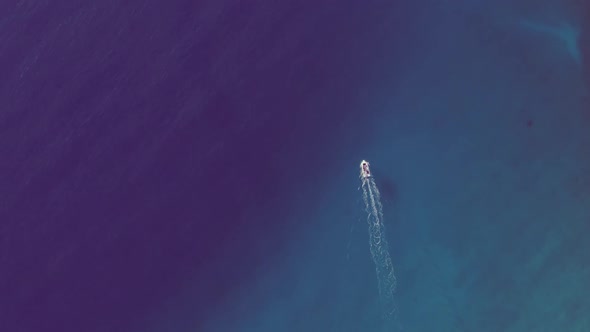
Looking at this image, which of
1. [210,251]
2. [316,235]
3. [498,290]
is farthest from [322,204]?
[498,290]

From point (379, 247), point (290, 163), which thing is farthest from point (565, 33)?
point (290, 163)

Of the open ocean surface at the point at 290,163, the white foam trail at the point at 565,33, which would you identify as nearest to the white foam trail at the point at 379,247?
the open ocean surface at the point at 290,163

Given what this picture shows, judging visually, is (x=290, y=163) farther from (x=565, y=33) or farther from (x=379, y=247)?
(x=565, y=33)

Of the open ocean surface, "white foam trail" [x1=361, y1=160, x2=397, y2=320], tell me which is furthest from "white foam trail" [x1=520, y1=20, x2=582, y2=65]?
"white foam trail" [x1=361, y1=160, x2=397, y2=320]

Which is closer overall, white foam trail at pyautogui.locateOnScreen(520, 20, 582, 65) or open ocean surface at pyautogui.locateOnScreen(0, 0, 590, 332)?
open ocean surface at pyautogui.locateOnScreen(0, 0, 590, 332)

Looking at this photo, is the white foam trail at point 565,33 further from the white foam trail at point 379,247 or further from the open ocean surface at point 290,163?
the white foam trail at point 379,247

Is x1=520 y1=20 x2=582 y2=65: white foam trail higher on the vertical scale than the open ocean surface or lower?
higher

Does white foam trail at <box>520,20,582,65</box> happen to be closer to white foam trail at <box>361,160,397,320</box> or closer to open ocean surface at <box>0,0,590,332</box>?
open ocean surface at <box>0,0,590,332</box>
